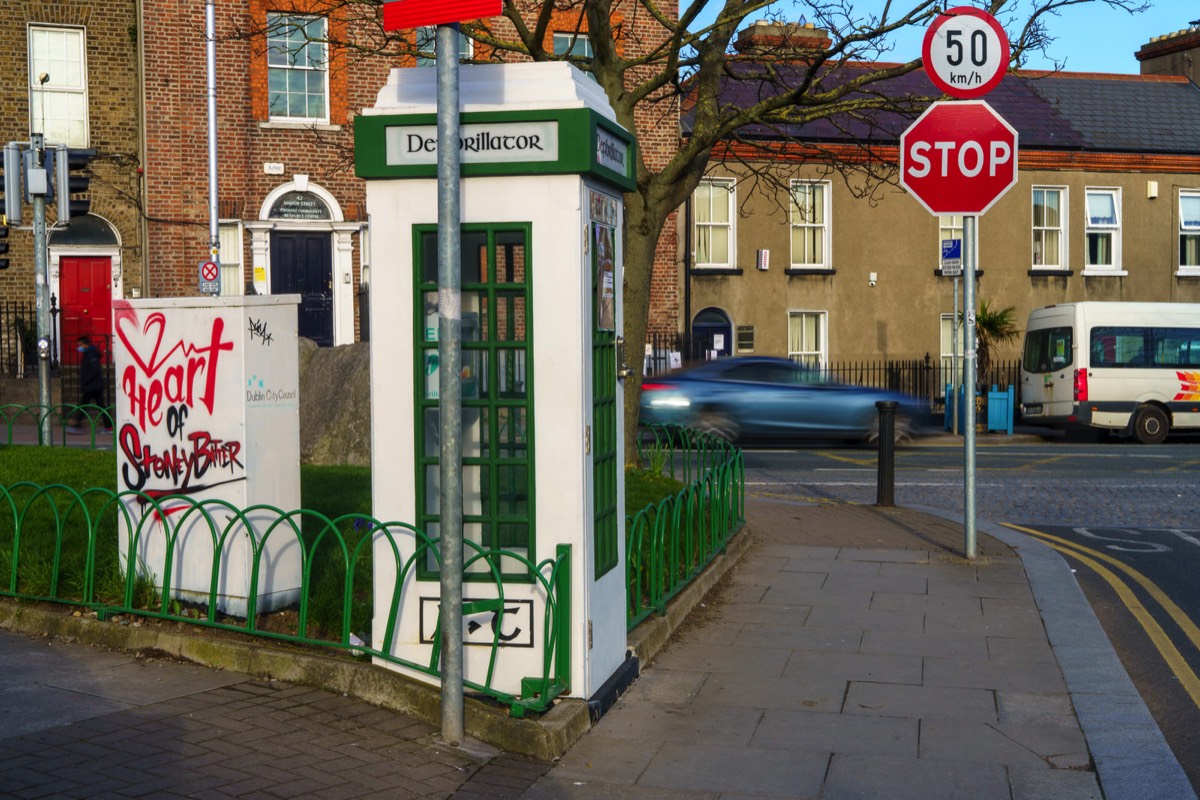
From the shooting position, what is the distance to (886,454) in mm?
14070

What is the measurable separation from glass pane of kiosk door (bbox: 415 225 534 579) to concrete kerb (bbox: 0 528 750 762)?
597mm

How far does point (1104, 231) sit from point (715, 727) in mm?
30487

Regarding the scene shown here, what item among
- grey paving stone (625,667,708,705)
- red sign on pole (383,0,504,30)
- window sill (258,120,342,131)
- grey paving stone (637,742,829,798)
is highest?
window sill (258,120,342,131)

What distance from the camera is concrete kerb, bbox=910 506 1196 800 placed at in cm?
580

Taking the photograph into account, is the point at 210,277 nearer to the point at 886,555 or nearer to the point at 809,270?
the point at 809,270

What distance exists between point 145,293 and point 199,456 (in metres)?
22.3

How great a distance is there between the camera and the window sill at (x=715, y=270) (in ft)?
102

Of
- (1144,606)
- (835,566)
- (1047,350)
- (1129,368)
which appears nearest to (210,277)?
(1047,350)

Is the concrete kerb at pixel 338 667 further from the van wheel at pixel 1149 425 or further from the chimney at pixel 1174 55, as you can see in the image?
the chimney at pixel 1174 55

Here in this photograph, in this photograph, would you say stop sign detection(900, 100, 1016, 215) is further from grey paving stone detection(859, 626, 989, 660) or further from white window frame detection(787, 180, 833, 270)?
white window frame detection(787, 180, 833, 270)

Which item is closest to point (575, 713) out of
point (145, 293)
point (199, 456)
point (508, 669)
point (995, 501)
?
point (508, 669)

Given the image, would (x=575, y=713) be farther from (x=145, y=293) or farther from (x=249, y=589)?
(x=145, y=293)

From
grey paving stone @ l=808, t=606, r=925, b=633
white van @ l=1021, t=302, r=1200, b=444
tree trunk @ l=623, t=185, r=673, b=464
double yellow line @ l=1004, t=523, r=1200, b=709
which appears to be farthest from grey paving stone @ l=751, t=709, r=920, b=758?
white van @ l=1021, t=302, r=1200, b=444

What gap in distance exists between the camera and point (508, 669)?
6.36 m
